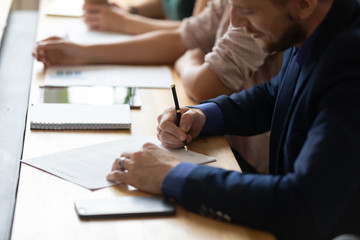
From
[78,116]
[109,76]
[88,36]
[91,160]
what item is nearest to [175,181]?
[91,160]

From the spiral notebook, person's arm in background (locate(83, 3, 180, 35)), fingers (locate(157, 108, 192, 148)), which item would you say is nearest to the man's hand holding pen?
fingers (locate(157, 108, 192, 148))

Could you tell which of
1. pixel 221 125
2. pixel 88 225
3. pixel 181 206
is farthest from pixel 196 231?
pixel 221 125

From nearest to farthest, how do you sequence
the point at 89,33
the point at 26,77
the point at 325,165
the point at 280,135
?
the point at 325,165, the point at 280,135, the point at 26,77, the point at 89,33

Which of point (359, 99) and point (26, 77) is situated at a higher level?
point (359, 99)

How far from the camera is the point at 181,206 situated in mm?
1117

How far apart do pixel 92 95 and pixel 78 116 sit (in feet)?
0.63

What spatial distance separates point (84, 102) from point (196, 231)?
728 millimetres

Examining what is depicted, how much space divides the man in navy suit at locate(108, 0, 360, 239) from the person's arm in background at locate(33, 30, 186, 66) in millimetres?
671

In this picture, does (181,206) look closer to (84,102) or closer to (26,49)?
(84,102)

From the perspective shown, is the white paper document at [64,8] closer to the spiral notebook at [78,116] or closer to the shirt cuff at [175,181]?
the spiral notebook at [78,116]

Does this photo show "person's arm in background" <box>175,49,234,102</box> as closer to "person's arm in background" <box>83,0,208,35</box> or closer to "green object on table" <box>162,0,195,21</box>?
"person's arm in background" <box>83,0,208,35</box>

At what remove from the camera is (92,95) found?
170 cm

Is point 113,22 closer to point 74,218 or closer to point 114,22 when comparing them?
point 114,22

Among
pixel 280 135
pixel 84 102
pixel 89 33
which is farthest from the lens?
pixel 89 33
